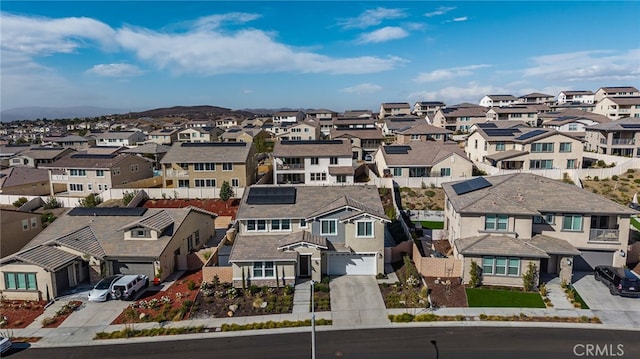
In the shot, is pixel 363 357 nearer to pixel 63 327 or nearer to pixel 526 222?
pixel 526 222

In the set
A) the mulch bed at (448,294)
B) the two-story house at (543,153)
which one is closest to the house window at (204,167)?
the mulch bed at (448,294)

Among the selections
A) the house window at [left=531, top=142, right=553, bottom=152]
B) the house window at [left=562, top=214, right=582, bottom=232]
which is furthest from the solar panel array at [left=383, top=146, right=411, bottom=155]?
the house window at [left=562, top=214, right=582, bottom=232]

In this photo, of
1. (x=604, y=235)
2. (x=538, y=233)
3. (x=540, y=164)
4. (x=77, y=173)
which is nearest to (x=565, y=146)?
(x=540, y=164)

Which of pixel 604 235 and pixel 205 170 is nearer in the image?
pixel 604 235

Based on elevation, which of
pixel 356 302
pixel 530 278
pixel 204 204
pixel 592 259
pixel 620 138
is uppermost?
pixel 620 138

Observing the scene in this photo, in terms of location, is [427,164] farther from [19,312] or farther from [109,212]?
[19,312]

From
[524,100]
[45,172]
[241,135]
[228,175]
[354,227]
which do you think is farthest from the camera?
[524,100]

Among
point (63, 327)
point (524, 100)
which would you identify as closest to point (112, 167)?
point (63, 327)
